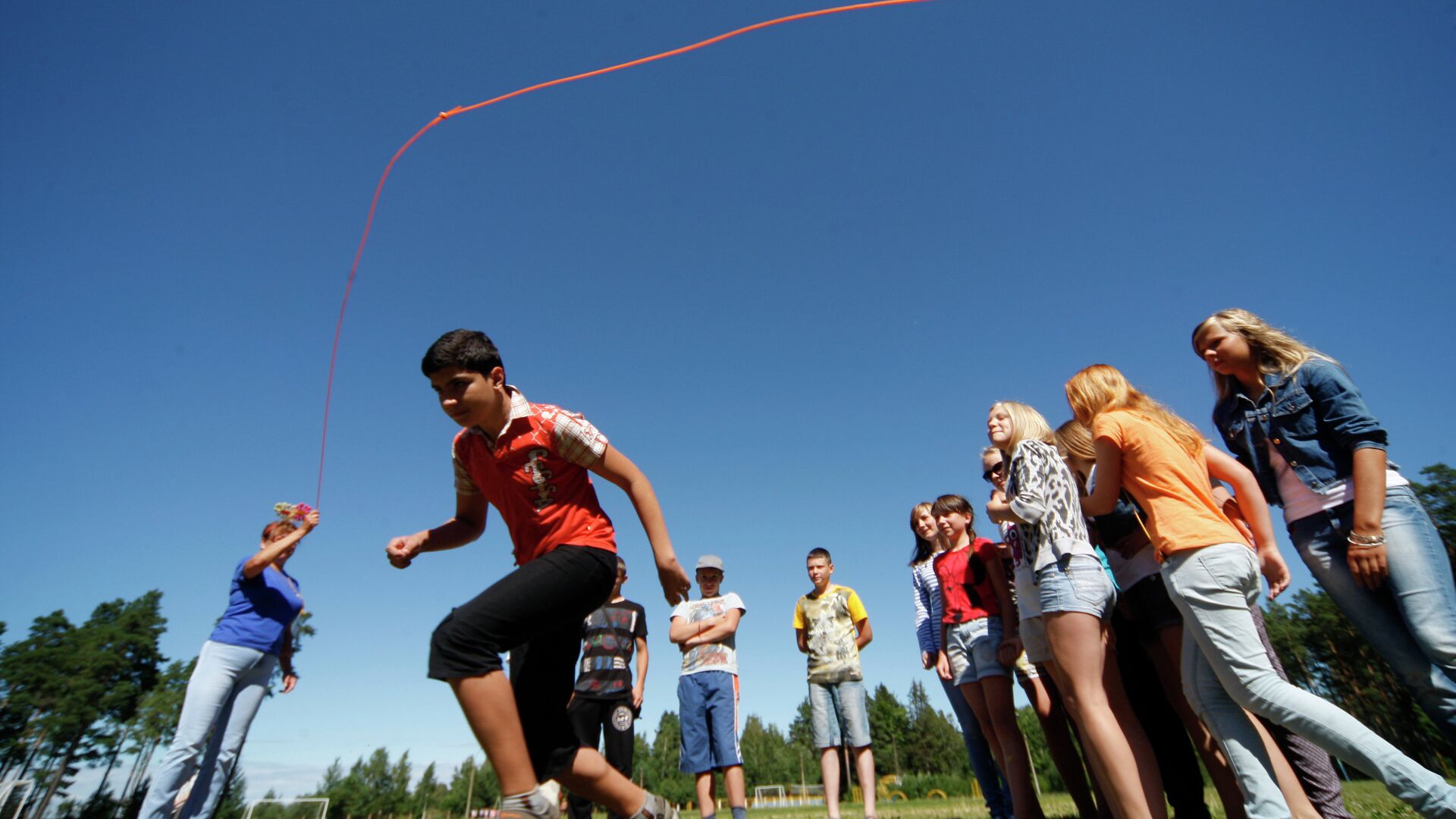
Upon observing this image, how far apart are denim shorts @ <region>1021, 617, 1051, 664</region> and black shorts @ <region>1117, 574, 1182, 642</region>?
611mm

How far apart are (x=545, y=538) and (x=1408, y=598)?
11.3ft

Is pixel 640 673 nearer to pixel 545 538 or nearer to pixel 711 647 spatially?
pixel 711 647

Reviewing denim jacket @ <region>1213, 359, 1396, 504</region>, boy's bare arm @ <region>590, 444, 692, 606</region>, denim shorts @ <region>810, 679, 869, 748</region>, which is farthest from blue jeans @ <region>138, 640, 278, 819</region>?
denim jacket @ <region>1213, 359, 1396, 504</region>

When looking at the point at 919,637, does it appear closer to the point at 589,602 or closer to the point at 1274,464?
the point at 1274,464

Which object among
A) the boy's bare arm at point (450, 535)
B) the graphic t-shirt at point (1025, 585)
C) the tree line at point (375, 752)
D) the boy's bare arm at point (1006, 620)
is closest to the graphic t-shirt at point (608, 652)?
the boy's bare arm at point (450, 535)

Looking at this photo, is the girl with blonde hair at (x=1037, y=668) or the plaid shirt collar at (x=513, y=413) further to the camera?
the girl with blonde hair at (x=1037, y=668)

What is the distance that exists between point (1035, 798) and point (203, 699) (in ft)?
19.6

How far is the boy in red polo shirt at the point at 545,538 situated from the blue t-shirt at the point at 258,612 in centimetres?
357

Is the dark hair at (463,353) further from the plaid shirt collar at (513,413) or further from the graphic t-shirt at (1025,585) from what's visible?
the graphic t-shirt at (1025,585)

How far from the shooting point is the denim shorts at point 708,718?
6004 mm

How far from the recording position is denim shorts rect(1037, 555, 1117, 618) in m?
3.11

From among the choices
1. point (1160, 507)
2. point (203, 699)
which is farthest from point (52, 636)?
point (1160, 507)

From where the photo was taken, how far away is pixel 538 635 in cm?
257

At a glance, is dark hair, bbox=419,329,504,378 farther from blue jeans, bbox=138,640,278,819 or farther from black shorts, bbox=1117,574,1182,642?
blue jeans, bbox=138,640,278,819
